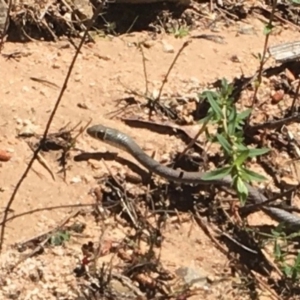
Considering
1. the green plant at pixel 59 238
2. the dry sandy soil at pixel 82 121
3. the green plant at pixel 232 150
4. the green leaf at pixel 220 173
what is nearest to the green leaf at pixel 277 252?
the dry sandy soil at pixel 82 121

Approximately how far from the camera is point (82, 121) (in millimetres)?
4332

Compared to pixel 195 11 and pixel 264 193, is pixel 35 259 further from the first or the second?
pixel 195 11

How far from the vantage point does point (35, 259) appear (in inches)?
146

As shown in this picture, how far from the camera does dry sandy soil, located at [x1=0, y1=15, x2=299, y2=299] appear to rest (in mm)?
3730

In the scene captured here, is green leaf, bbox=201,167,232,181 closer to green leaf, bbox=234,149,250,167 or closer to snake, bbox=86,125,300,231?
green leaf, bbox=234,149,250,167

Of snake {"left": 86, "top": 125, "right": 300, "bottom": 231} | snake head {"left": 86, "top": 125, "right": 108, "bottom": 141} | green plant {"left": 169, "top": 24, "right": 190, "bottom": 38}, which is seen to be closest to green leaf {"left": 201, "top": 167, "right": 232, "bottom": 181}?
snake {"left": 86, "top": 125, "right": 300, "bottom": 231}

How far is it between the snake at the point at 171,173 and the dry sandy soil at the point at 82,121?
0.25 feet

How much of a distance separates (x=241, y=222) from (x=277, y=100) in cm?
90

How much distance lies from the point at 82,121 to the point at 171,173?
54 cm

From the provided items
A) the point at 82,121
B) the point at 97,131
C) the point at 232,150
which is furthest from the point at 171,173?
the point at 232,150

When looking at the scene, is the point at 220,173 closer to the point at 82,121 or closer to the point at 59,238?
the point at 59,238

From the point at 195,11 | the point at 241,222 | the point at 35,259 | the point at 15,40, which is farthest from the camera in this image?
the point at 195,11

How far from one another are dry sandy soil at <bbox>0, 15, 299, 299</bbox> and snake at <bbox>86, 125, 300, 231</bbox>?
0.25ft

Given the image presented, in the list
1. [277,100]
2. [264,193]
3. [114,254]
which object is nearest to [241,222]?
→ [264,193]
